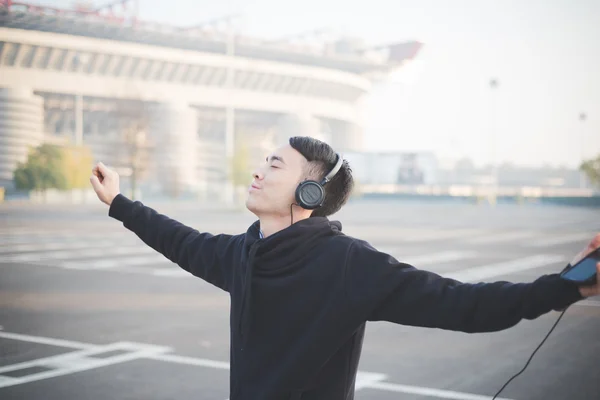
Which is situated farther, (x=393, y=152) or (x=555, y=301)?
(x=393, y=152)

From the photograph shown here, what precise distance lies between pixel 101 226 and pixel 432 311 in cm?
2816

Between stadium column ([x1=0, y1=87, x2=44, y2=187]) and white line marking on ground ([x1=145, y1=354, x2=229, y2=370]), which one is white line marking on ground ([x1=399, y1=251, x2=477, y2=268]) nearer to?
white line marking on ground ([x1=145, y1=354, x2=229, y2=370])

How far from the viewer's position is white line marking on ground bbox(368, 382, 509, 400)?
6.05 meters

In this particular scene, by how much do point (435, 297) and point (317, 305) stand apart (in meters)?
0.44

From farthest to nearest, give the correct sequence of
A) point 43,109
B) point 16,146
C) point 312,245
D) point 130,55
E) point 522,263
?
point 130,55, point 43,109, point 16,146, point 522,263, point 312,245

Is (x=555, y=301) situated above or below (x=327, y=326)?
above

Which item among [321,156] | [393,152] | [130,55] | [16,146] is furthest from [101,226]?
[393,152]

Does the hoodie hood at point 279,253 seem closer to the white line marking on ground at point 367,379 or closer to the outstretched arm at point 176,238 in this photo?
the outstretched arm at point 176,238

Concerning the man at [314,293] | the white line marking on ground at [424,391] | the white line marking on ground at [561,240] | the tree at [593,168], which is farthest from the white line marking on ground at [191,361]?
the tree at [593,168]

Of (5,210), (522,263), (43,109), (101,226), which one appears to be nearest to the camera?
(522,263)

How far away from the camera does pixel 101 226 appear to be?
29.8 m

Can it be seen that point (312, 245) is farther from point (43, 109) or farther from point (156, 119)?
point (156, 119)

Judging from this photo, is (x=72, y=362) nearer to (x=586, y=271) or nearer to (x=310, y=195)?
(x=310, y=195)

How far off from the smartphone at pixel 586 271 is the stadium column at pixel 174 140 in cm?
7467
